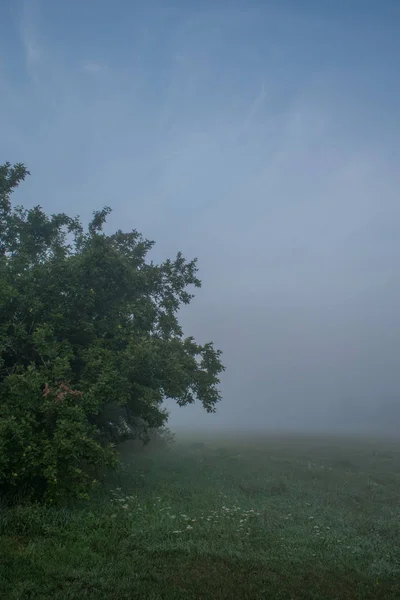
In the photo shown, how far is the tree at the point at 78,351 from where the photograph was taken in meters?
14.8

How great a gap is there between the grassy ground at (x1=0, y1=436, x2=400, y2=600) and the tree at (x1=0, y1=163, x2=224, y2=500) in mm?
2208

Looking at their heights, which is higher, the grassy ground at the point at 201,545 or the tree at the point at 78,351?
the tree at the point at 78,351

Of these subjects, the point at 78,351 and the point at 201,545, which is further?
the point at 78,351

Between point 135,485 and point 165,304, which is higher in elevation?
point 165,304

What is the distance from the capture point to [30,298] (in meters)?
19.4

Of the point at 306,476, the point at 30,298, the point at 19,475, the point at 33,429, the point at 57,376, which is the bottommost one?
the point at 306,476

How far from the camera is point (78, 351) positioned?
66.3 feet

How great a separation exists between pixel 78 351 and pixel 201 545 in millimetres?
11195

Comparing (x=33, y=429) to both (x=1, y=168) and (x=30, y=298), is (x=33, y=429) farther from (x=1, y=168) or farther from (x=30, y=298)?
(x=1, y=168)

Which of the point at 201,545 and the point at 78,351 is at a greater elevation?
the point at 78,351

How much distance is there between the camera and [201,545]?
1249 centimetres

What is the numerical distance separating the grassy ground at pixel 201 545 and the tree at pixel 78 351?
2208 millimetres

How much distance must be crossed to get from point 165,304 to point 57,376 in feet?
35.8

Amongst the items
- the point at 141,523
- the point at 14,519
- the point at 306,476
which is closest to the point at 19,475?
the point at 14,519
